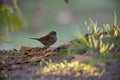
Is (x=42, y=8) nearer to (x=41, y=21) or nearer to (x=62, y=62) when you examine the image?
(x=41, y=21)

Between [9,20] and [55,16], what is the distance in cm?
23

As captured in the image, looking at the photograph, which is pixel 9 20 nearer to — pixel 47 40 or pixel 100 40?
pixel 47 40

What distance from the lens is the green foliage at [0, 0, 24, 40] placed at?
158 centimetres

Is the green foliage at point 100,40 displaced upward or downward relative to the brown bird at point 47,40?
downward

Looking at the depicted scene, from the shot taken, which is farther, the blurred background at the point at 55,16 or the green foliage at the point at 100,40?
the blurred background at the point at 55,16

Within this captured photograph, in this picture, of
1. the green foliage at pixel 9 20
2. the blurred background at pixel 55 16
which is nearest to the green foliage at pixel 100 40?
the blurred background at pixel 55 16

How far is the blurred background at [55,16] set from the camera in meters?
1.61

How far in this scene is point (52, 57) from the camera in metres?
1.28

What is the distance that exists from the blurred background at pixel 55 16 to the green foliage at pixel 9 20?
31mm

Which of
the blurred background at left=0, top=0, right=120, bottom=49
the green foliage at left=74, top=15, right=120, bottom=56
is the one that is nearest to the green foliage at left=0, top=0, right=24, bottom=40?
the blurred background at left=0, top=0, right=120, bottom=49

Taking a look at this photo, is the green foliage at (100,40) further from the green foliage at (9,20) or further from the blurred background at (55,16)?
the green foliage at (9,20)

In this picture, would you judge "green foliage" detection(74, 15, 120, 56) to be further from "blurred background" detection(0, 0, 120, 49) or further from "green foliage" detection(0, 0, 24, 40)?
"green foliage" detection(0, 0, 24, 40)

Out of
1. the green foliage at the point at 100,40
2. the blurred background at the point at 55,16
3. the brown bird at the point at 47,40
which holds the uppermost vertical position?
the blurred background at the point at 55,16

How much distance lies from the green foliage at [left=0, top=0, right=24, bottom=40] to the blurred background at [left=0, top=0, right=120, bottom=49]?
0.03 m
